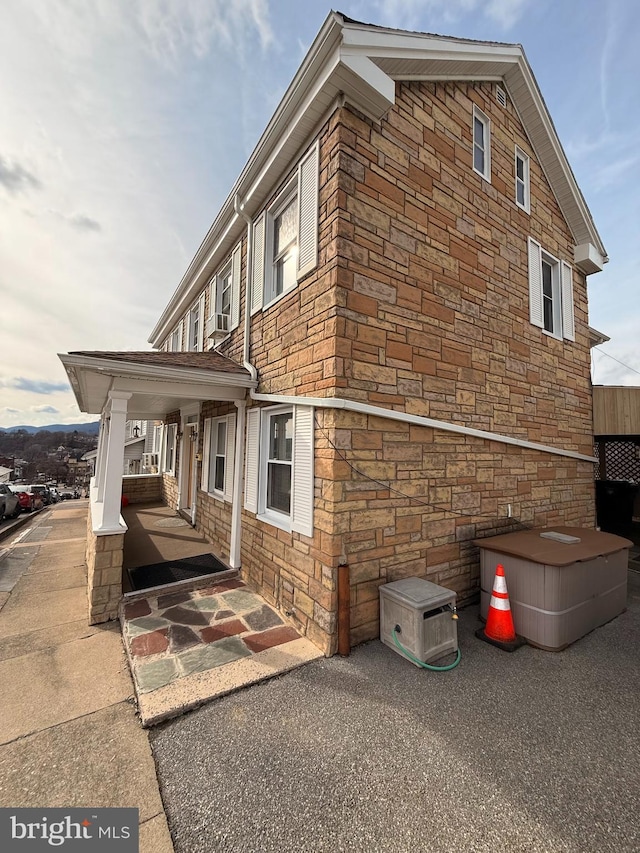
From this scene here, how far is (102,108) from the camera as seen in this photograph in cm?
517

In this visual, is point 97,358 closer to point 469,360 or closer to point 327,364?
point 327,364

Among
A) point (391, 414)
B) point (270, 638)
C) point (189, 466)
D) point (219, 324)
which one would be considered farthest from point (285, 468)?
point (189, 466)

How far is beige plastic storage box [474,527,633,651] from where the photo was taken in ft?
12.4

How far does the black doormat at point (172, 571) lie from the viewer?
5.23m

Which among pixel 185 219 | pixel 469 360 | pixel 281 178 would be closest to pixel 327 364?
pixel 469 360

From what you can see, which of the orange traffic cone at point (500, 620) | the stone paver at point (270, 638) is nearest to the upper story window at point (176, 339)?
the stone paver at point (270, 638)

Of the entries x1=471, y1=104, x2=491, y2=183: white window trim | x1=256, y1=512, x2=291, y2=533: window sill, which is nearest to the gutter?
x1=256, y1=512, x2=291, y2=533: window sill

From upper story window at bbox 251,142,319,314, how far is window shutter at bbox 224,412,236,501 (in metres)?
2.08

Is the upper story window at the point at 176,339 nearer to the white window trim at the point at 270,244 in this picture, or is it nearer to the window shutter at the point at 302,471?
the white window trim at the point at 270,244

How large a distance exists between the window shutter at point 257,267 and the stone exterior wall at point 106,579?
3939 mm

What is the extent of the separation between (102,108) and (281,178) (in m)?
2.87

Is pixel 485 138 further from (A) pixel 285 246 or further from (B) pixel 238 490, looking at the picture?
(B) pixel 238 490

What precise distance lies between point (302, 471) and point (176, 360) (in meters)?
2.71

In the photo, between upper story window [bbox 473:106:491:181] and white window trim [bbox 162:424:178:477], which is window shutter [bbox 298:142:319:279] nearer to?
upper story window [bbox 473:106:491:181]
